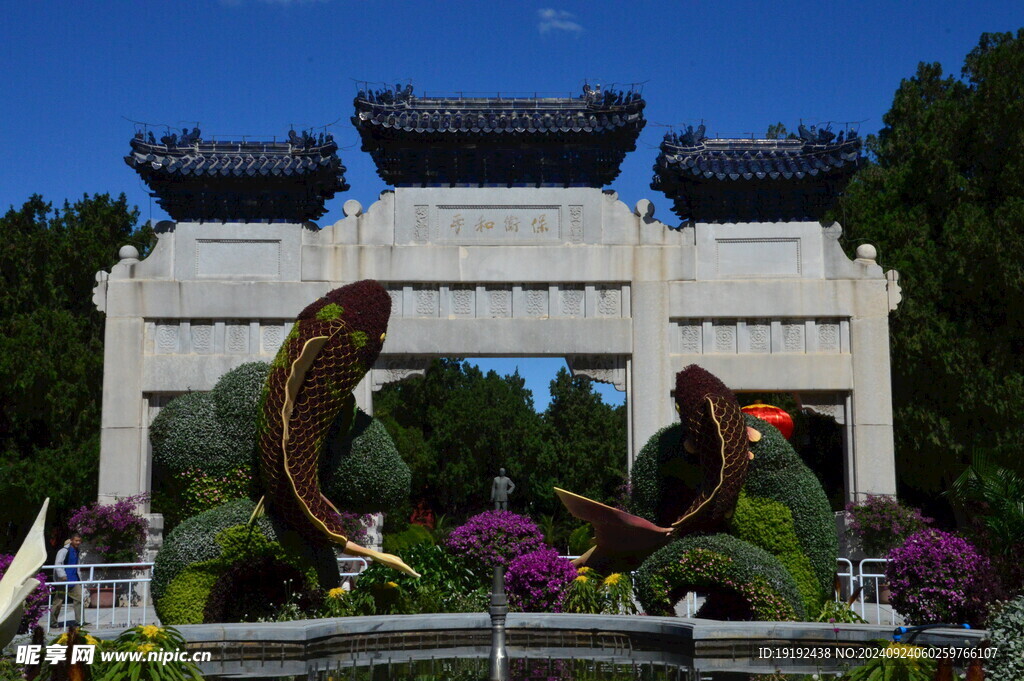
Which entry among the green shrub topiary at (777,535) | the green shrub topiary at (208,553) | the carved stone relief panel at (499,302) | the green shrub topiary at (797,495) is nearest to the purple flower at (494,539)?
the green shrub topiary at (208,553)

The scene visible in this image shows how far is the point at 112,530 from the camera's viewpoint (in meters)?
14.9

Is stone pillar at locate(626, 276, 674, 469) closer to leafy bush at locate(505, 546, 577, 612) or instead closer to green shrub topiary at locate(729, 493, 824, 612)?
leafy bush at locate(505, 546, 577, 612)

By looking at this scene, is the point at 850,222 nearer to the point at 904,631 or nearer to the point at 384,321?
the point at 384,321

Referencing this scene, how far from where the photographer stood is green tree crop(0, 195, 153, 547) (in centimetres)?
1866

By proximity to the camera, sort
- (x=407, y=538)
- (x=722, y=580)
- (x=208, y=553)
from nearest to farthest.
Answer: (x=722, y=580) < (x=208, y=553) < (x=407, y=538)

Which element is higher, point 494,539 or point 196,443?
point 196,443

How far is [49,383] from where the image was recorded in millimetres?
19172

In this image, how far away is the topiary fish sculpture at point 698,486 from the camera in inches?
366

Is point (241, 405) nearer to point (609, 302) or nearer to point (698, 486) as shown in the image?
point (698, 486)

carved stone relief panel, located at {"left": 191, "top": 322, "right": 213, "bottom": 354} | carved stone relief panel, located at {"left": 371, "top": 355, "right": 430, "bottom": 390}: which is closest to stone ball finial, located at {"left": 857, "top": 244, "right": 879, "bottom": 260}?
carved stone relief panel, located at {"left": 371, "top": 355, "right": 430, "bottom": 390}

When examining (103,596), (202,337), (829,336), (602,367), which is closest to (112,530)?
(103,596)

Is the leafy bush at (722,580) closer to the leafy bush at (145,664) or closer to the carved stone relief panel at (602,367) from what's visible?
the leafy bush at (145,664)

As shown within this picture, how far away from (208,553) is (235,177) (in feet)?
26.7

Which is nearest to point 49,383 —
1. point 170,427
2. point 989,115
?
point 170,427
